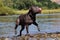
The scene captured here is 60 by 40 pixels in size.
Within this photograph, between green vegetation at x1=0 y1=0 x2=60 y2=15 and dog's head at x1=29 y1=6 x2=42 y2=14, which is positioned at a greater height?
dog's head at x1=29 y1=6 x2=42 y2=14

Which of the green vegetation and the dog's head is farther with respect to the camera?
the green vegetation

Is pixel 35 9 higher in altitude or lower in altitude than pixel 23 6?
higher

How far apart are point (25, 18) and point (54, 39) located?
12.3 feet

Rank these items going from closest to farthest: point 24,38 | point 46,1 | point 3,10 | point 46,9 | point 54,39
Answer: point 54,39, point 24,38, point 3,10, point 46,9, point 46,1

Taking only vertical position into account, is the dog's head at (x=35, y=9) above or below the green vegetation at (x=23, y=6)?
above

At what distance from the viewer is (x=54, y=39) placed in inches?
604

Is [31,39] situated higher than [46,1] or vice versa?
[31,39]

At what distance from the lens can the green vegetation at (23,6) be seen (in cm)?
6901

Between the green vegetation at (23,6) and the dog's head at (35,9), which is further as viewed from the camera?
the green vegetation at (23,6)

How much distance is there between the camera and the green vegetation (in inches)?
2717

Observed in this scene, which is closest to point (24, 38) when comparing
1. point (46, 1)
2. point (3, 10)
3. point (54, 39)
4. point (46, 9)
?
point (54, 39)

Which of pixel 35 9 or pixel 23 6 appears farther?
pixel 23 6

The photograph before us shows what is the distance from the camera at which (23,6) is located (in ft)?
239

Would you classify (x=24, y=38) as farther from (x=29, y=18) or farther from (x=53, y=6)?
(x=53, y=6)
